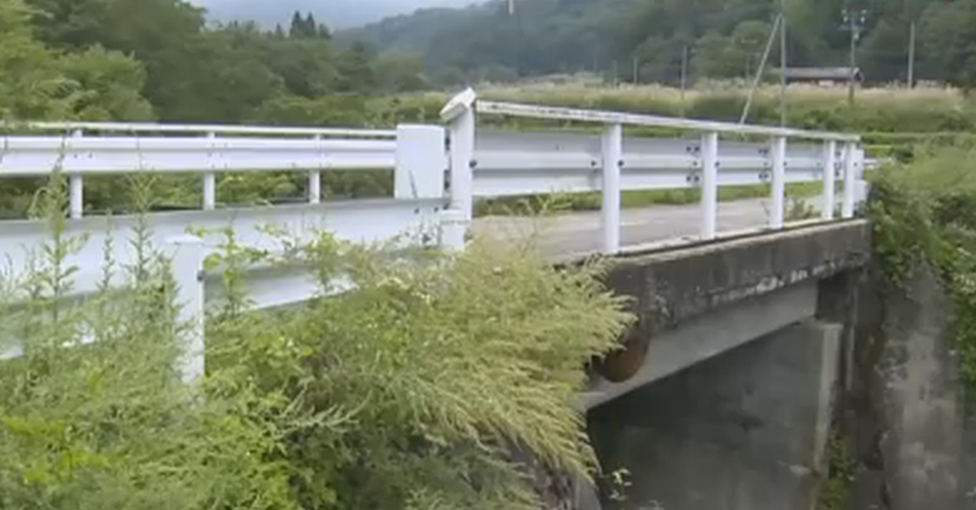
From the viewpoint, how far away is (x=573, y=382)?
5496 mm

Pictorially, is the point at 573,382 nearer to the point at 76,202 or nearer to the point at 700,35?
the point at 76,202

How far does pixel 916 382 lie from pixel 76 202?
1108 centimetres

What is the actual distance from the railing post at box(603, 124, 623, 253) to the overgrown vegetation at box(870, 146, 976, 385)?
735 centimetres

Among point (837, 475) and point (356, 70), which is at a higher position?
point (356, 70)

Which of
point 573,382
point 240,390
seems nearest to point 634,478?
point 573,382

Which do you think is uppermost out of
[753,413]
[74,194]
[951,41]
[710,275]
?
[951,41]

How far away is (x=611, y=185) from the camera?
8188 mm

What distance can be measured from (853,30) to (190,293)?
226ft

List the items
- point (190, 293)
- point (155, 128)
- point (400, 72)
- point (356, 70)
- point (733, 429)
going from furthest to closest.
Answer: point (356, 70) < point (400, 72) < point (733, 429) < point (155, 128) < point (190, 293)

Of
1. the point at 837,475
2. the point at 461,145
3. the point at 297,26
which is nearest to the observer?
the point at 461,145

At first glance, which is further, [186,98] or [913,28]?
[913,28]

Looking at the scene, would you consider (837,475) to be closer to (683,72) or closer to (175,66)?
(175,66)

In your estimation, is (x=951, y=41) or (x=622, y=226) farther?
(x=951, y=41)

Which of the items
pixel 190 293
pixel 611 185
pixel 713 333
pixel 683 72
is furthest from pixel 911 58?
pixel 190 293
